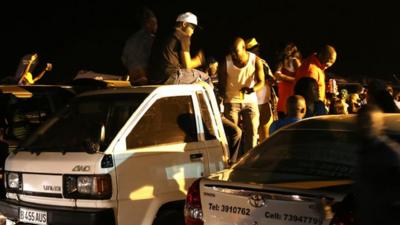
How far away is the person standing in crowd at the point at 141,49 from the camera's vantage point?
815cm

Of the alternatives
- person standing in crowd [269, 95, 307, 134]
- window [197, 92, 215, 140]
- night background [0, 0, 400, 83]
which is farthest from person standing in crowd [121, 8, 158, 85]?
night background [0, 0, 400, 83]

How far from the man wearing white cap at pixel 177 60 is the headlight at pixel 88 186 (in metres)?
2.18

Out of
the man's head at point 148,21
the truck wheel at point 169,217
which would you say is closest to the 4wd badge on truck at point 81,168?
the truck wheel at point 169,217

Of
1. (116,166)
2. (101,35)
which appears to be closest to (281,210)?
(116,166)

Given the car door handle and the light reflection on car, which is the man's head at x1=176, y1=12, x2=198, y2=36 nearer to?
the car door handle

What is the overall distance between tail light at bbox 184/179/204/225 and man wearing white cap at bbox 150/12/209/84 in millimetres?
2677

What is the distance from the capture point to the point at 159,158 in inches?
224

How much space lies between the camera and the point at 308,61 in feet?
28.8

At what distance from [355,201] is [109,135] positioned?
256 centimetres

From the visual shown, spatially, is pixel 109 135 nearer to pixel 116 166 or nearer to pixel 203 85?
pixel 116 166

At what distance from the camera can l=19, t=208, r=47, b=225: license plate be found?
5548 mm

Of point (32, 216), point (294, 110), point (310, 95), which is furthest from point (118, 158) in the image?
point (310, 95)

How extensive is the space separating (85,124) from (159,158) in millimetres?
815

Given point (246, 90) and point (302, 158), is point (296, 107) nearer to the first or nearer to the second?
point (302, 158)
